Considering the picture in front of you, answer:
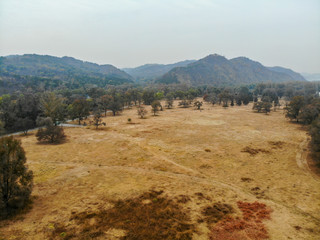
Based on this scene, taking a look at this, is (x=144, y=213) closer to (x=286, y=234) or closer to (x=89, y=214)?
(x=89, y=214)

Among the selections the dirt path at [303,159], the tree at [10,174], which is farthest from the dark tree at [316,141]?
the tree at [10,174]

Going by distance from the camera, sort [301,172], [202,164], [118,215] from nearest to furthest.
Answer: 1. [118,215]
2. [301,172]
3. [202,164]

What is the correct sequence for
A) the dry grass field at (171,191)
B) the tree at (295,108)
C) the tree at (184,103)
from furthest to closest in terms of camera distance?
the tree at (184,103) → the tree at (295,108) → the dry grass field at (171,191)

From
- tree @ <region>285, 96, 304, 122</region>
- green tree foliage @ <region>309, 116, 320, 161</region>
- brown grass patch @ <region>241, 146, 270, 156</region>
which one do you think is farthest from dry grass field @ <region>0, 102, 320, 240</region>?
tree @ <region>285, 96, 304, 122</region>

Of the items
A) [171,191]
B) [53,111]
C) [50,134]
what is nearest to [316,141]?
[171,191]

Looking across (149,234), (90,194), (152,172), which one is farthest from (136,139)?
(149,234)

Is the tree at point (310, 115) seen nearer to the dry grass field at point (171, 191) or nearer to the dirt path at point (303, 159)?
the dry grass field at point (171, 191)
